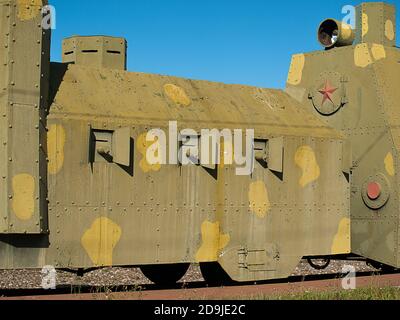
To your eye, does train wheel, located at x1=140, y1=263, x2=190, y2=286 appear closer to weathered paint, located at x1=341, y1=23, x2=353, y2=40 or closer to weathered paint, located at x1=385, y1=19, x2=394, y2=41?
weathered paint, located at x1=341, y1=23, x2=353, y2=40

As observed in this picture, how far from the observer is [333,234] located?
35.5 feet

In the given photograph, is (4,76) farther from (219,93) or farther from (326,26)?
(326,26)

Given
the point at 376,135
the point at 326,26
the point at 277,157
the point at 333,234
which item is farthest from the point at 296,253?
the point at 326,26

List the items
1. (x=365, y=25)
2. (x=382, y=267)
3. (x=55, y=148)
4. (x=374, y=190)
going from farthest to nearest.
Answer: (x=382, y=267), (x=365, y=25), (x=374, y=190), (x=55, y=148)

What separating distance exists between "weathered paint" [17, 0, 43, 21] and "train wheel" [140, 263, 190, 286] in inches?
171

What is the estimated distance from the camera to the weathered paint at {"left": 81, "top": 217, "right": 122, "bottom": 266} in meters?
8.71

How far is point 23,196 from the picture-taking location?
819 centimetres

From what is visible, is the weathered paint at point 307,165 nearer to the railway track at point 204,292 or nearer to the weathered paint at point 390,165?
the weathered paint at point 390,165

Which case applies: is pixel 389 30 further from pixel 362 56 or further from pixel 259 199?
pixel 259 199

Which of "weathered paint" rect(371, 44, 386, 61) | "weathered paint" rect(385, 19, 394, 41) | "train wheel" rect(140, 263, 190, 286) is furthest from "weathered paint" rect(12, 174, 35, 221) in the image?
"weathered paint" rect(385, 19, 394, 41)

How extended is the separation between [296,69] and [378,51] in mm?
1573

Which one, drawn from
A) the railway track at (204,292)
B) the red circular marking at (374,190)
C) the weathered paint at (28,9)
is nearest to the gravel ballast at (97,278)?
the railway track at (204,292)

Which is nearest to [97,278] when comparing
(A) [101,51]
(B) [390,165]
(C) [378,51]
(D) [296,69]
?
(A) [101,51]
